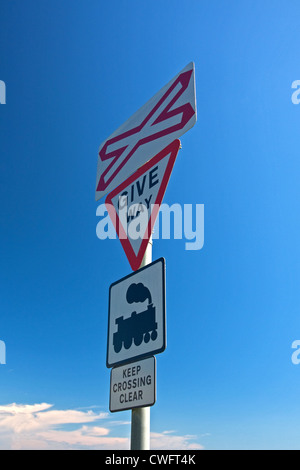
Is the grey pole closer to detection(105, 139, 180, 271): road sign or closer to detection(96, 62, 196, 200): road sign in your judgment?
detection(105, 139, 180, 271): road sign

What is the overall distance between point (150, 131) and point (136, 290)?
1.48m

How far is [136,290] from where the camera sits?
2365 millimetres

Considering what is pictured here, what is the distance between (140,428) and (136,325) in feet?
1.86

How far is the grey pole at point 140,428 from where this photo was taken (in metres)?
1.97

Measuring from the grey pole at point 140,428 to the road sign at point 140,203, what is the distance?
0.93m

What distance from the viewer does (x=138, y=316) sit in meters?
2.24

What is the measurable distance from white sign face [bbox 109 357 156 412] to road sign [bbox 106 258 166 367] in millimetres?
48

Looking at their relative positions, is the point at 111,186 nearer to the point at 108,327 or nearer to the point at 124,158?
the point at 124,158

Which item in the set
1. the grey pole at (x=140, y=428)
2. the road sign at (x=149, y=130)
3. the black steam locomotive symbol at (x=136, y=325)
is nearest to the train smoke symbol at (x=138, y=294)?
the black steam locomotive symbol at (x=136, y=325)

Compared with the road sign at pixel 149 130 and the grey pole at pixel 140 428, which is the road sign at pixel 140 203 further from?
the grey pole at pixel 140 428

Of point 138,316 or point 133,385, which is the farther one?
point 138,316

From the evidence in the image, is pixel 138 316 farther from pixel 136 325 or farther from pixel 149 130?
pixel 149 130

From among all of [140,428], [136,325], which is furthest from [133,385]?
[136,325]

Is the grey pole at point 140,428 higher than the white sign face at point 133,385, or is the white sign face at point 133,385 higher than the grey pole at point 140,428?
the white sign face at point 133,385
